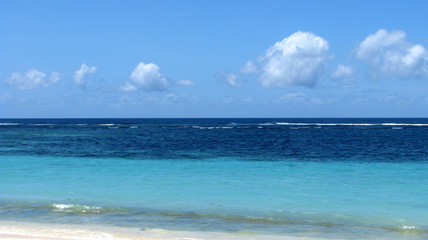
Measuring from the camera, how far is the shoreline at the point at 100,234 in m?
10.7

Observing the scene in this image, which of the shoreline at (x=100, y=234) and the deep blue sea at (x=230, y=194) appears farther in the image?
the deep blue sea at (x=230, y=194)

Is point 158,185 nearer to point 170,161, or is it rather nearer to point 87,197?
point 87,197

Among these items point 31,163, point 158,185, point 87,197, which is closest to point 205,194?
point 158,185

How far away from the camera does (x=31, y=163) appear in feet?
89.3

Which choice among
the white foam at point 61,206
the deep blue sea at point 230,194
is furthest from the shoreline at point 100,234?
the white foam at point 61,206

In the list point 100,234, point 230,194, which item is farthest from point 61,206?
point 230,194

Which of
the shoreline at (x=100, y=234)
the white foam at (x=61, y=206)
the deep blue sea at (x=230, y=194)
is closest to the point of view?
the shoreline at (x=100, y=234)

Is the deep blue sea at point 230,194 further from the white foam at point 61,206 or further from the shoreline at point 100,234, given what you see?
the shoreline at point 100,234

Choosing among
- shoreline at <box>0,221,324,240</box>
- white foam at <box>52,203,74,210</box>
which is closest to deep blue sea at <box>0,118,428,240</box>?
white foam at <box>52,203,74,210</box>

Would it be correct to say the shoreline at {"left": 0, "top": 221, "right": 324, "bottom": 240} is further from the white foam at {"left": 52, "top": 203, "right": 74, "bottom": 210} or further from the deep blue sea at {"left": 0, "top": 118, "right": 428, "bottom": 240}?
the white foam at {"left": 52, "top": 203, "right": 74, "bottom": 210}

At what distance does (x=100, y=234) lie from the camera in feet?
36.3

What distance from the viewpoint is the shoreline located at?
35.2ft

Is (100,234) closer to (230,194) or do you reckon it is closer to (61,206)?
(61,206)

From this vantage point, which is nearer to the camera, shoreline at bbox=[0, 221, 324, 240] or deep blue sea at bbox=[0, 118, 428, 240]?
shoreline at bbox=[0, 221, 324, 240]
